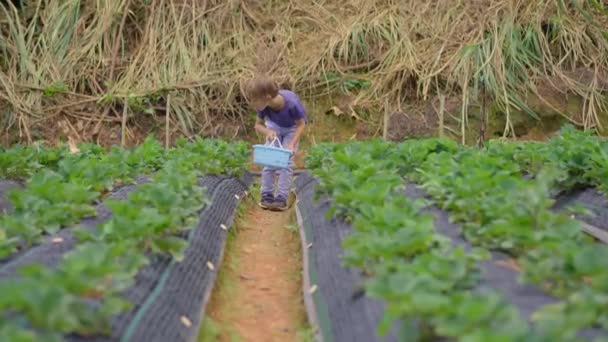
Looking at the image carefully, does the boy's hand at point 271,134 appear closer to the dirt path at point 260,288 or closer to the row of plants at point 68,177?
the row of plants at point 68,177

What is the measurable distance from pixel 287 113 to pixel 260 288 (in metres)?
2.18

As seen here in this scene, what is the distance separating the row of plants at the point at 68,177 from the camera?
10.2 feet

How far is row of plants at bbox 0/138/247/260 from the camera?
3100 mm

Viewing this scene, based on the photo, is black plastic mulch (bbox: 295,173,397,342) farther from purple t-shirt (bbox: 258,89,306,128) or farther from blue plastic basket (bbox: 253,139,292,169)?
purple t-shirt (bbox: 258,89,306,128)

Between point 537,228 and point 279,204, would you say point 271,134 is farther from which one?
point 537,228

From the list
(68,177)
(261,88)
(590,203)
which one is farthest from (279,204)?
(590,203)

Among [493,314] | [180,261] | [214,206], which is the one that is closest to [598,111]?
[214,206]

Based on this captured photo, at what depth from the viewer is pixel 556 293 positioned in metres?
2.14

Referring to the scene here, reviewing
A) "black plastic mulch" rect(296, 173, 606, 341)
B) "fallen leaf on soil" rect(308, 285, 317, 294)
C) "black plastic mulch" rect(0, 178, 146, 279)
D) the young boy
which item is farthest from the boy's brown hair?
"fallen leaf on soil" rect(308, 285, 317, 294)

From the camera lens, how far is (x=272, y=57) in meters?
9.38

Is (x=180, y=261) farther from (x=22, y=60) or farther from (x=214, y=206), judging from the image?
(x=22, y=60)

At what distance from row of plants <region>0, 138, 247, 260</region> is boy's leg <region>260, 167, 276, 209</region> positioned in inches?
15.1

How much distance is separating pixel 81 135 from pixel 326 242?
609cm

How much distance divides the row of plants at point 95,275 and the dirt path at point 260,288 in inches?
15.7
